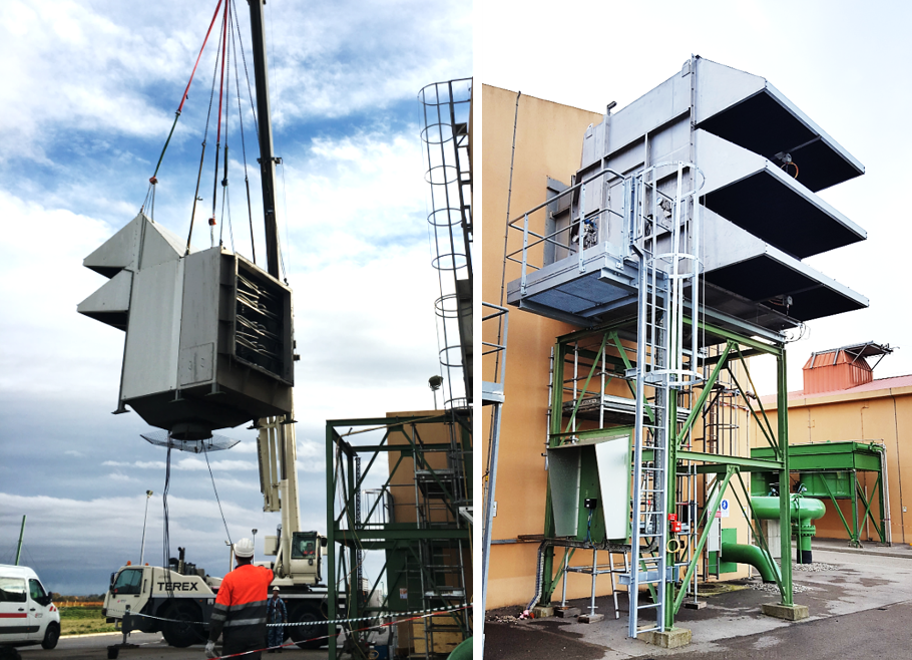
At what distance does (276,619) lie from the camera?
83.2 inches

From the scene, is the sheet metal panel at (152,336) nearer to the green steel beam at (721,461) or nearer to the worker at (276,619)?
the worker at (276,619)

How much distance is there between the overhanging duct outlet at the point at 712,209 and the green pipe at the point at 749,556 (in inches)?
130

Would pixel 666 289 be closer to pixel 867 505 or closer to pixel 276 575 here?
pixel 276 575

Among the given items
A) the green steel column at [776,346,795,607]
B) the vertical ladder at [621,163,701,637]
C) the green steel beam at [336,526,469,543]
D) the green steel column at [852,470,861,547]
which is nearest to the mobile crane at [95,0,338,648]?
the green steel beam at [336,526,469,543]

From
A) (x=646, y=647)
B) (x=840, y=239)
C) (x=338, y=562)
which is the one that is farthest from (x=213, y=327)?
(x=840, y=239)

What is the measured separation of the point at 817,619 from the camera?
806 cm

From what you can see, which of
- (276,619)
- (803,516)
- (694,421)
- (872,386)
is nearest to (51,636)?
(276,619)

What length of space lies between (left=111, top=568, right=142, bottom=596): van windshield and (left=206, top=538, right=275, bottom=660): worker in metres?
0.25

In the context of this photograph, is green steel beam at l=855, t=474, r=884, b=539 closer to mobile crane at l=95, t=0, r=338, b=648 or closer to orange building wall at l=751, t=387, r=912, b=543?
orange building wall at l=751, t=387, r=912, b=543

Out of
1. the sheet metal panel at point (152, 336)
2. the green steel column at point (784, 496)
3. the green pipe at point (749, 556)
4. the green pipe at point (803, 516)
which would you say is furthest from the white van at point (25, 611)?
the green pipe at point (803, 516)

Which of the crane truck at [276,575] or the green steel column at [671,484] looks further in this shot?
the green steel column at [671,484]

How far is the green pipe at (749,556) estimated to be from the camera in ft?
31.0

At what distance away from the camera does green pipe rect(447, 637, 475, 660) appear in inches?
99.9

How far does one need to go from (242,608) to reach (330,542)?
393 millimetres
